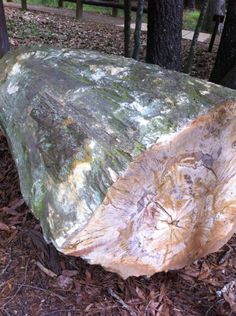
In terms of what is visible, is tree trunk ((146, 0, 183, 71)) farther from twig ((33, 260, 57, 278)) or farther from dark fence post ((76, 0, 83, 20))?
dark fence post ((76, 0, 83, 20))

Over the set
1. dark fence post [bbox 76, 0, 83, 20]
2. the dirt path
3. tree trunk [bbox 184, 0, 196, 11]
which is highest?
dark fence post [bbox 76, 0, 83, 20]

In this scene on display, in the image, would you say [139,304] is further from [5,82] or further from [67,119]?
[5,82]

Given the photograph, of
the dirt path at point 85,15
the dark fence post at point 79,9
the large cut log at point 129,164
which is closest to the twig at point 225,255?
the large cut log at point 129,164

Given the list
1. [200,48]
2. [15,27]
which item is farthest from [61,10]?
[200,48]

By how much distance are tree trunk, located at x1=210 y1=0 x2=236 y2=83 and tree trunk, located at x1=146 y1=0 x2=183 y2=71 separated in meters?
0.51

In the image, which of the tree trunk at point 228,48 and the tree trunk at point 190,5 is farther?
the tree trunk at point 190,5

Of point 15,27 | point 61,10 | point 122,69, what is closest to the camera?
point 122,69

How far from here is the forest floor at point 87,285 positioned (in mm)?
2131

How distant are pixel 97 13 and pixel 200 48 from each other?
17.7ft

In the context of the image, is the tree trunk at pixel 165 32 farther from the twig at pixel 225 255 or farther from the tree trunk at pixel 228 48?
the twig at pixel 225 255

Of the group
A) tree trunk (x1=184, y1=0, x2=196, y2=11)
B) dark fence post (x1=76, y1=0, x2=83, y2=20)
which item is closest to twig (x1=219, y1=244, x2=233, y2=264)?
dark fence post (x1=76, y1=0, x2=83, y2=20)

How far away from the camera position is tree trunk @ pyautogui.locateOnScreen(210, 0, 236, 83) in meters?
4.51

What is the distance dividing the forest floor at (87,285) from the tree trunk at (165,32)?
2.43 metres

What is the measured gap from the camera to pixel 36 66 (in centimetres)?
261
